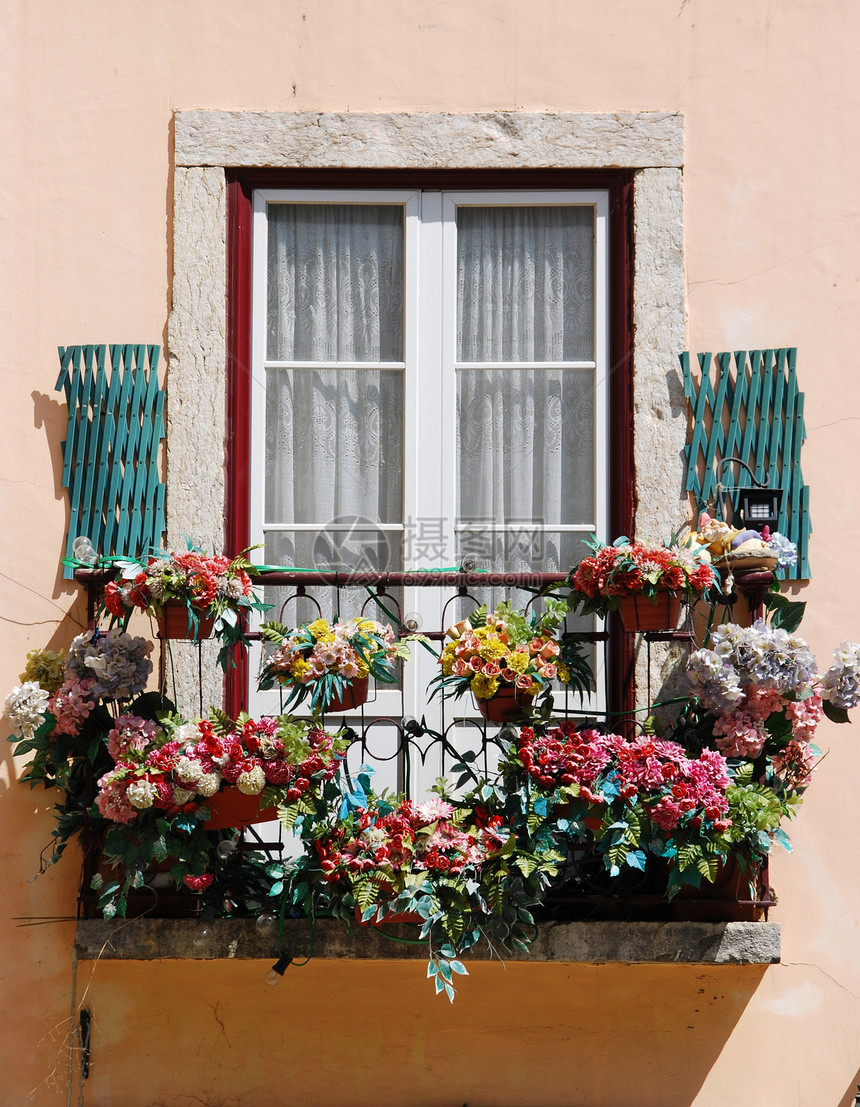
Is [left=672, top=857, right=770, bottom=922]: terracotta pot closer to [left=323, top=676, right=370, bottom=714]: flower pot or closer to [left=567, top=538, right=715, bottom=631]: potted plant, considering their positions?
[left=567, top=538, right=715, bottom=631]: potted plant

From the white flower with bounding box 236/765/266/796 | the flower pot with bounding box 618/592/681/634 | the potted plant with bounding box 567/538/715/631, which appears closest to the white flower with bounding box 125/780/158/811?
the white flower with bounding box 236/765/266/796

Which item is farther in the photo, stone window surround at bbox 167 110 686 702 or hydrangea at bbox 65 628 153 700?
stone window surround at bbox 167 110 686 702

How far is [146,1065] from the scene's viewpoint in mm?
3881

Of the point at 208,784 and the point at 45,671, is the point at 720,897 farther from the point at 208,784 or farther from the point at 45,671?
the point at 45,671

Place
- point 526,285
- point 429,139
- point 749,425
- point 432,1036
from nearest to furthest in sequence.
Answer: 1. point 432,1036
2. point 749,425
3. point 429,139
4. point 526,285

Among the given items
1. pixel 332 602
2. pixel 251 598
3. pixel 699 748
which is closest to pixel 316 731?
pixel 251 598

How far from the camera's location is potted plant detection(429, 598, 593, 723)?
3498 millimetres

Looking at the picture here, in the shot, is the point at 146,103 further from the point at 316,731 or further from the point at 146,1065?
the point at 146,1065

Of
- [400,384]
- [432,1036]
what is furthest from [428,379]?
[432,1036]

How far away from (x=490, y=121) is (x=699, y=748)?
2.24 m

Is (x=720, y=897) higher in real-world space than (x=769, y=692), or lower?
lower

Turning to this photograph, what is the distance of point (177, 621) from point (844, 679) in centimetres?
197

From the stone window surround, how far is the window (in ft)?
0.50

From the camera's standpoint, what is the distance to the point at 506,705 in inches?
140
